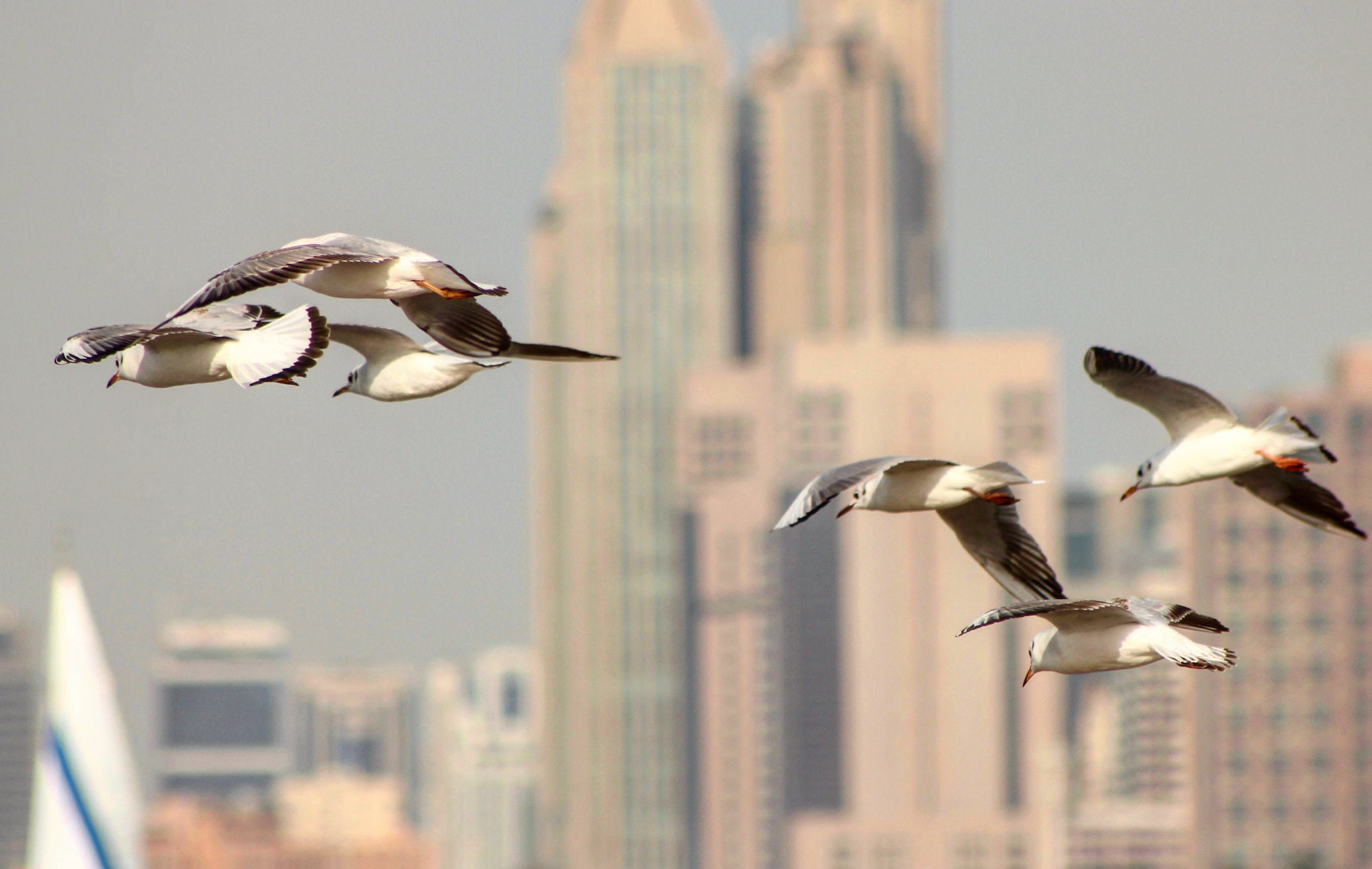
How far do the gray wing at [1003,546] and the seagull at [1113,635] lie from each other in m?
0.50

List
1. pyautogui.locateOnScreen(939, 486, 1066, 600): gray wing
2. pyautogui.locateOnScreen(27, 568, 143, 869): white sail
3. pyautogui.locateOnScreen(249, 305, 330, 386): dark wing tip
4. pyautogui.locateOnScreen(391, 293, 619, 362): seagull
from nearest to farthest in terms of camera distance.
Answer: pyautogui.locateOnScreen(249, 305, 330, 386): dark wing tip, pyautogui.locateOnScreen(391, 293, 619, 362): seagull, pyautogui.locateOnScreen(939, 486, 1066, 600): gray wing, pyautogui.locateOnScreen(27, 568, 143, 869): white sail

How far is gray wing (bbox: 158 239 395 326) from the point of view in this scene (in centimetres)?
1315

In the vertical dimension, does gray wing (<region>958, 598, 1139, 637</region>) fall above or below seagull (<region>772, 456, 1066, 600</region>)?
below

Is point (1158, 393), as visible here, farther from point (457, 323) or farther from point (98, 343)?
point (98, 343)

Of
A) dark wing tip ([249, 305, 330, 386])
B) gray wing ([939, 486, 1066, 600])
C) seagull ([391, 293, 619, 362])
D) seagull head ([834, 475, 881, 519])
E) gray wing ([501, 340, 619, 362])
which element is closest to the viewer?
dark wing tip ([249, 305, 330, 386])

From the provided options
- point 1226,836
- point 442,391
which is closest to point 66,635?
point 442,391

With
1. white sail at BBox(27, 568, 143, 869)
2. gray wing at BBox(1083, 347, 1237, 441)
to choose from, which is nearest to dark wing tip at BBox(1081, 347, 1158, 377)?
gray wing at BBox(1083, 347, 1237, 441)

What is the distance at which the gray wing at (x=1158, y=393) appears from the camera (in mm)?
13953

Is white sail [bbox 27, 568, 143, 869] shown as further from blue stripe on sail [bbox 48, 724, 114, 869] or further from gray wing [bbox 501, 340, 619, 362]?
gray wing [bbox 501, 340, 619, 362]

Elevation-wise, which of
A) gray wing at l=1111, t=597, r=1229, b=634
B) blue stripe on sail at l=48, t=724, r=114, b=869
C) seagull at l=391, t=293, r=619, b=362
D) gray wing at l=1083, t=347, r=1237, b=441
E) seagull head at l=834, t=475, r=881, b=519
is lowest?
blue stripe on sail at l=48, t=724, r=114, b=869

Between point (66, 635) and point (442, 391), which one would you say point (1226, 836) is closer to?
point (66, 635)

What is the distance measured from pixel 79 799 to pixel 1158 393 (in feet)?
235

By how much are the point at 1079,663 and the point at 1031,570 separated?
1.32m

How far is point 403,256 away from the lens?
45.4ft
